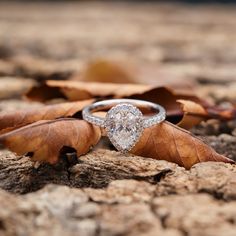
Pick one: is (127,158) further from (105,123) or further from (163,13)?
(163,13)

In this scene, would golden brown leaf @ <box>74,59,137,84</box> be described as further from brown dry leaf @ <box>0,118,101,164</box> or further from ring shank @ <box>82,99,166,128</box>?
brown dry leaf @ <box>0,118,101,164</box>

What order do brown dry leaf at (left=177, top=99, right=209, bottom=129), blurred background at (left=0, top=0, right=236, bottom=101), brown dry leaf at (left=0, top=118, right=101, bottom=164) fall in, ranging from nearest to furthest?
brown dry leaf at (left=0, top=118, right=101, bottom=164)
brown dry leaf at (left=177, top=99, right=209, bottom=129)
blurred background at (left=0, top=0, right=236, bottom=101)

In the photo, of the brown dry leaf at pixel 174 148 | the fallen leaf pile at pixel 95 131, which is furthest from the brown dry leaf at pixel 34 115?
the brown dry leaf at pixel 174 148

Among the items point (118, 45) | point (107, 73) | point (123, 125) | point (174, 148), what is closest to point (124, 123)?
point (123, 125)

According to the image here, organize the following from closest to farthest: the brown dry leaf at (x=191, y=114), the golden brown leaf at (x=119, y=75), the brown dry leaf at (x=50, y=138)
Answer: the brown dry leaf at (x=50, y=138)
the brown dry leaf at (x=191, y=114)
the golden brown leaf at (x=119, y=75)

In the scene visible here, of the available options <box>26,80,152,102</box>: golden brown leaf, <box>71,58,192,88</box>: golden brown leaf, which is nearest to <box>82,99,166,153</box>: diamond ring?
<box>26,80,152,102</box>: golden brown leaf

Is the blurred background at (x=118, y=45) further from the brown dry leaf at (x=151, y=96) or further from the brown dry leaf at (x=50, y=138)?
the brown dry leaf at (x=50, y=138)
